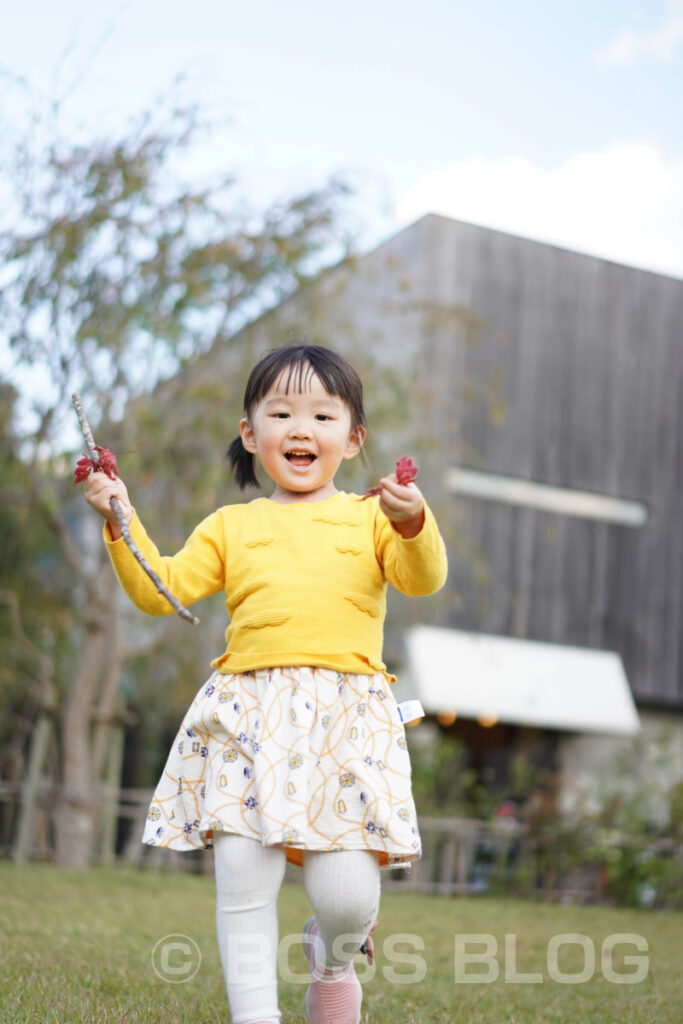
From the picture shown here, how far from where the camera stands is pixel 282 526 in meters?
2.61

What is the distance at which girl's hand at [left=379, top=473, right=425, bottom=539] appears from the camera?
2297mm

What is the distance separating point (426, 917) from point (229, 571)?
4261 millimetres

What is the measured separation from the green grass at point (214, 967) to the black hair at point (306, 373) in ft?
4.57

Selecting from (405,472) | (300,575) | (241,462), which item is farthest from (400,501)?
(241,462)

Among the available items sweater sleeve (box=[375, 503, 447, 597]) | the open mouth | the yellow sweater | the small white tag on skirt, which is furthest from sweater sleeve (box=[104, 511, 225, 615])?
the small white tag on skirt

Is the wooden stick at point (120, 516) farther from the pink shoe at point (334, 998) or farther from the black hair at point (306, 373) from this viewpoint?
the pink shoe at point (334, 998)

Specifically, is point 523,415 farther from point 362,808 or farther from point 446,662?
point 362,808

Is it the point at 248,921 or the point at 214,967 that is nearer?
the point at 248,921

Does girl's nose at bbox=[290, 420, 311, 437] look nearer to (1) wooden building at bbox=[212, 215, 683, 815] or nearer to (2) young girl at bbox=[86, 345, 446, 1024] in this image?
(2) young girl at bbox=[86, 345, 446, 1024]

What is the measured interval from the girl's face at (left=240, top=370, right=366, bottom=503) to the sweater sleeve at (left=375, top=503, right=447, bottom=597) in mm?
206

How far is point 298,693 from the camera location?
2414 mm

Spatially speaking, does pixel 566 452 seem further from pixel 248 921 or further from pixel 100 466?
pixel 248 921

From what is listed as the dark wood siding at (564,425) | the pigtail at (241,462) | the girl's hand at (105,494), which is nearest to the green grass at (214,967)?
the girl's hand at (105,494)

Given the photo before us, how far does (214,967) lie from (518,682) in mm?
9795
